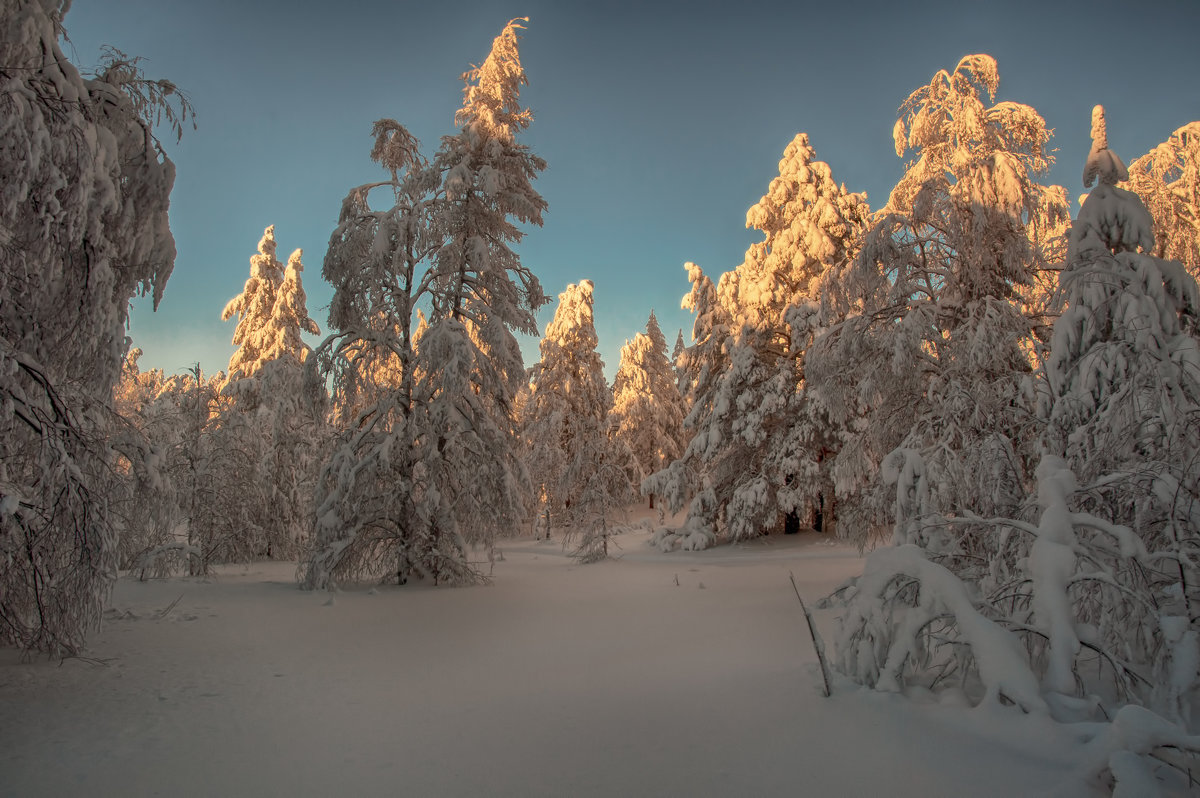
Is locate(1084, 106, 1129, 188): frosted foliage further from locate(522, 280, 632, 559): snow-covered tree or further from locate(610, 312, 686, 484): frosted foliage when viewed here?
locate(610, 312, 686, 484): frosted foliage

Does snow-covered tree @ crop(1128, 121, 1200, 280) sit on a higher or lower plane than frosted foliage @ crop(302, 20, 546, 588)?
higher

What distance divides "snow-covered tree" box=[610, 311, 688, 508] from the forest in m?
8.85

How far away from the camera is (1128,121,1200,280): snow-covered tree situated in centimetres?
1552

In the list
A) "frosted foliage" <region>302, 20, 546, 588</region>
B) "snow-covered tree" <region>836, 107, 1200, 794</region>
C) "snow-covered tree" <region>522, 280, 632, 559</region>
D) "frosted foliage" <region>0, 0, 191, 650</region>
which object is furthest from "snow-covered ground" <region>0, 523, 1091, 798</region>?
"snow-covered tree" <region>522, 280, 632, 559</region>

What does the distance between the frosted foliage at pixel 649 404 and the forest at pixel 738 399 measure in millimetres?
8848

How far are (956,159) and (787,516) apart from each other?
490 inches

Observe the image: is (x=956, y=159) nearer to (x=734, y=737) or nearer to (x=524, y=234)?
(x=524, y=234)

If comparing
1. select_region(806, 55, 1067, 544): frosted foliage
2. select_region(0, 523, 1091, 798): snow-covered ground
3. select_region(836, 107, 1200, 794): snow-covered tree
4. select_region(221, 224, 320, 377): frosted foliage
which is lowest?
select_region(0, 523, 1091, 798): snow-covered ground

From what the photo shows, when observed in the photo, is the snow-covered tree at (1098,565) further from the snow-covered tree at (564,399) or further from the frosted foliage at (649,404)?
the frosted foliage at (649,404)

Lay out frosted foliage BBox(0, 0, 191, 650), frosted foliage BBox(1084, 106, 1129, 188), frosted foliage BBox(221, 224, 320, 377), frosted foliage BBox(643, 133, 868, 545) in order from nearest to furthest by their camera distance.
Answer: frosted foliage BBox(0, 0, 191, 650) → frosted foliage BBox(1084, 106, 1129, 188) → frosted foliage BBox(643, 133, 868, 545) → frosted foliage BBox(221, 224, 320, 377)

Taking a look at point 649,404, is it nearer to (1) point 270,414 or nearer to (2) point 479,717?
(1) point 270,414

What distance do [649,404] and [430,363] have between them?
72.5 feet

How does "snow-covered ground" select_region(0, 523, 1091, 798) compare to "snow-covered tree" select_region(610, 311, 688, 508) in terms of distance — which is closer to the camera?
"snow-covered ground" select_region(0, 523, 1091, 798)

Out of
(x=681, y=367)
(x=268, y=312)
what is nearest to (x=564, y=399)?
(x=681, y=367)
